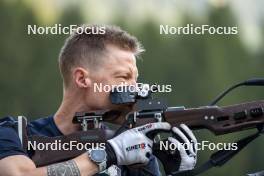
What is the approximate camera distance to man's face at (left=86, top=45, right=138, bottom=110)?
354cm

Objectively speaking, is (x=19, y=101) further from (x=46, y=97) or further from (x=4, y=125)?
(x=4, y=125)

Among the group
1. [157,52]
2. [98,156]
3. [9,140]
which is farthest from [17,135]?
[157,52]

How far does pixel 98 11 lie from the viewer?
1570 centimetres

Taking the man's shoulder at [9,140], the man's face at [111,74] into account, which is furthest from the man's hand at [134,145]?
the man's shoulder at [9,140]

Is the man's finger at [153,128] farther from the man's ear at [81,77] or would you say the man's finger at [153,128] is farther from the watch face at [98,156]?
the man's ear at [81,77]

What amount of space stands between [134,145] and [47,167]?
0.38 meters

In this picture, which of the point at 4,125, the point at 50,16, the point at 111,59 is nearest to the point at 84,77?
the point at 111,59

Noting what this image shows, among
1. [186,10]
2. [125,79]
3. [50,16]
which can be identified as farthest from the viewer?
[186,10]

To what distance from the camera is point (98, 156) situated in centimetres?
331

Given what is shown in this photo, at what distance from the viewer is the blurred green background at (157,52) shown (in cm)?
1512

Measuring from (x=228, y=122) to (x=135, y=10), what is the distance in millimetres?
13183

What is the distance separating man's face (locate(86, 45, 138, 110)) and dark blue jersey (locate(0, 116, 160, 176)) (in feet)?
0.67

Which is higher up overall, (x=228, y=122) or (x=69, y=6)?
(x=69, y=6)

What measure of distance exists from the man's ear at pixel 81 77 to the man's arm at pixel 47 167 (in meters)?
0.43
